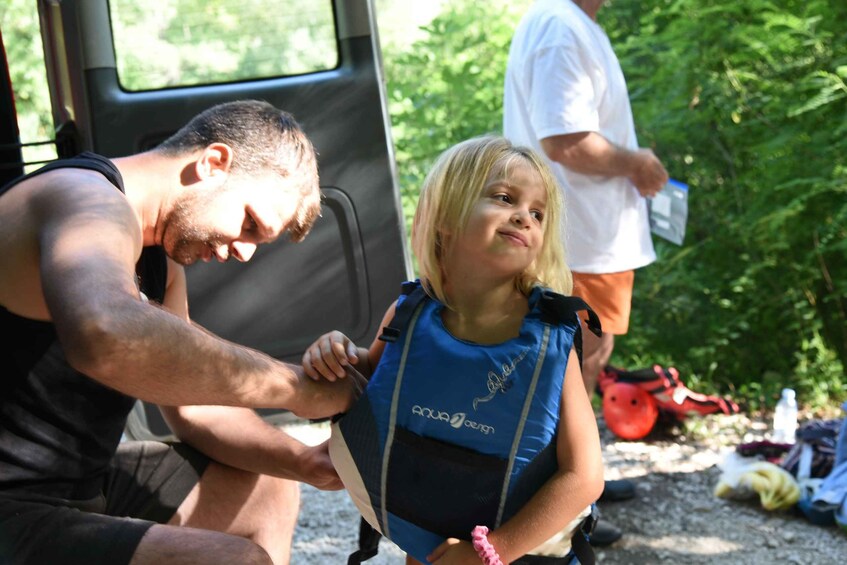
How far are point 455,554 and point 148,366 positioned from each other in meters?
0.71

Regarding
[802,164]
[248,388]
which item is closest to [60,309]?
[248,388]

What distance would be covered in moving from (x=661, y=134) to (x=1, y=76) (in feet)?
11.6

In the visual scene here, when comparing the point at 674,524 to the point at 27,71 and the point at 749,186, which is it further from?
the point at 27,71

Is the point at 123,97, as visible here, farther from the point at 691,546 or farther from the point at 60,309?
the point at 691,546

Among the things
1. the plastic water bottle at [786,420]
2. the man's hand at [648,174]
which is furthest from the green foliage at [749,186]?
the man's hand at [648,174]

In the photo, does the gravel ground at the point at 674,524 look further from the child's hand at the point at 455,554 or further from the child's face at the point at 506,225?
the child's face at the point at 506,225

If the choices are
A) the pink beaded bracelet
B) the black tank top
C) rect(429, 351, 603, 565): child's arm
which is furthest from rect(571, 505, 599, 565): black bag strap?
the black tank top

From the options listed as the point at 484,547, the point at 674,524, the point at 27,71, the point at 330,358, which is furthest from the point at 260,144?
the point at 27,71

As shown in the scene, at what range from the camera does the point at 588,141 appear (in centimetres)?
328

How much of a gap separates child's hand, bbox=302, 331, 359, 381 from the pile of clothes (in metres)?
2.32

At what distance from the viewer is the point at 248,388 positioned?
1772mm

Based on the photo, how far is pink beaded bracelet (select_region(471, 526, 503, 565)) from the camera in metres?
1.90

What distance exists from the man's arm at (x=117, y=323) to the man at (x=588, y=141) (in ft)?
5.46

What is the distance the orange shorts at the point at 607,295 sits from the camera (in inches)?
134
